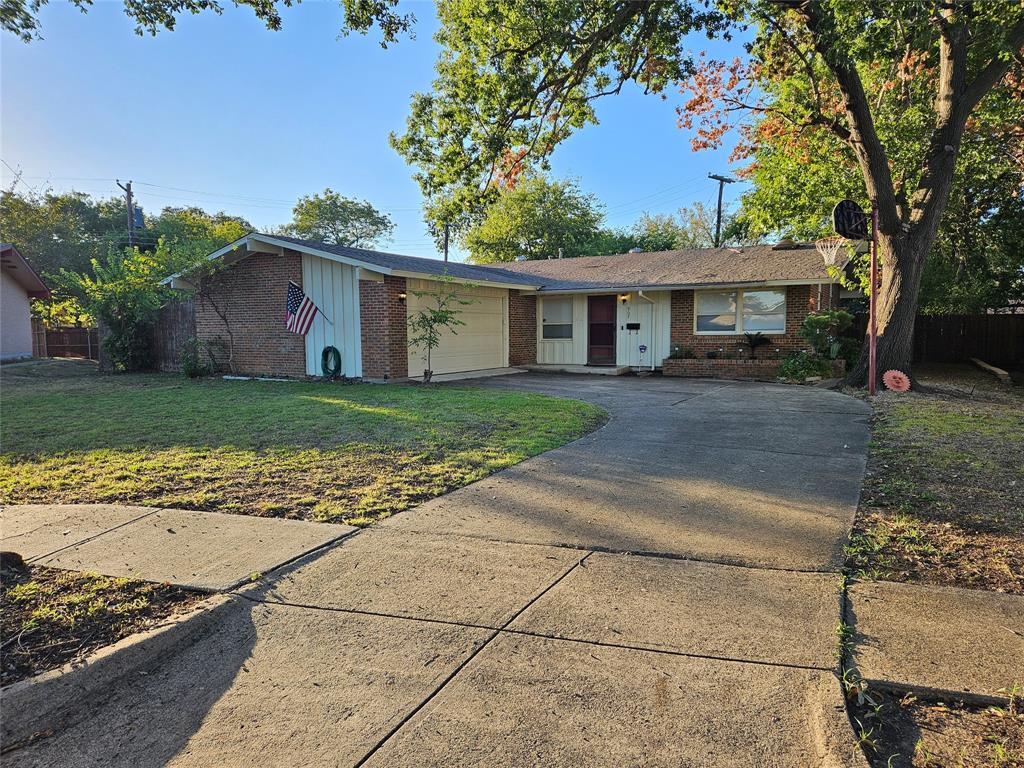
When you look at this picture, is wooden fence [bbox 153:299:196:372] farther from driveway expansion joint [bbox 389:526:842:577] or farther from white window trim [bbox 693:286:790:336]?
driveway expansion joint [bbox 389:526:842:577]

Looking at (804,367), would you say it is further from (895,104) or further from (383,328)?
(383,328)

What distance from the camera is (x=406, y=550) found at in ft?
12.7

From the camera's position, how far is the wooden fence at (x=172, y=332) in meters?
17.0

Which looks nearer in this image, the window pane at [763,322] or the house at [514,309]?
the house at [514,309]

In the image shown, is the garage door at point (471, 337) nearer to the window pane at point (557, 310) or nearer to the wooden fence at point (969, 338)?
the window pane at point (557, 310)

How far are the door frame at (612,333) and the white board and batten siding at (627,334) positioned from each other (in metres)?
0.09

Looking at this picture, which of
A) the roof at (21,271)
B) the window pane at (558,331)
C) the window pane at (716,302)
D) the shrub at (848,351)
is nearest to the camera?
the shrub at (848,351)

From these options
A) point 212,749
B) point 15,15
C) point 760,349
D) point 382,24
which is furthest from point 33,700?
point 760,349

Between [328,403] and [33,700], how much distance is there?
8230 mm

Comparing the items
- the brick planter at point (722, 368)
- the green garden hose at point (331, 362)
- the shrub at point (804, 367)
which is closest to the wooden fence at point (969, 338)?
the shrub at point (804, 367)

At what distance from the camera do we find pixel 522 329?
723 inches

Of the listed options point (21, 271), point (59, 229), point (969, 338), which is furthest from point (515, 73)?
point (59, 229)

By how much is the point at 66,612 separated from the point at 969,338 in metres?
22.7

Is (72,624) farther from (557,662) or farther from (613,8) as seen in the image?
(613,8)
